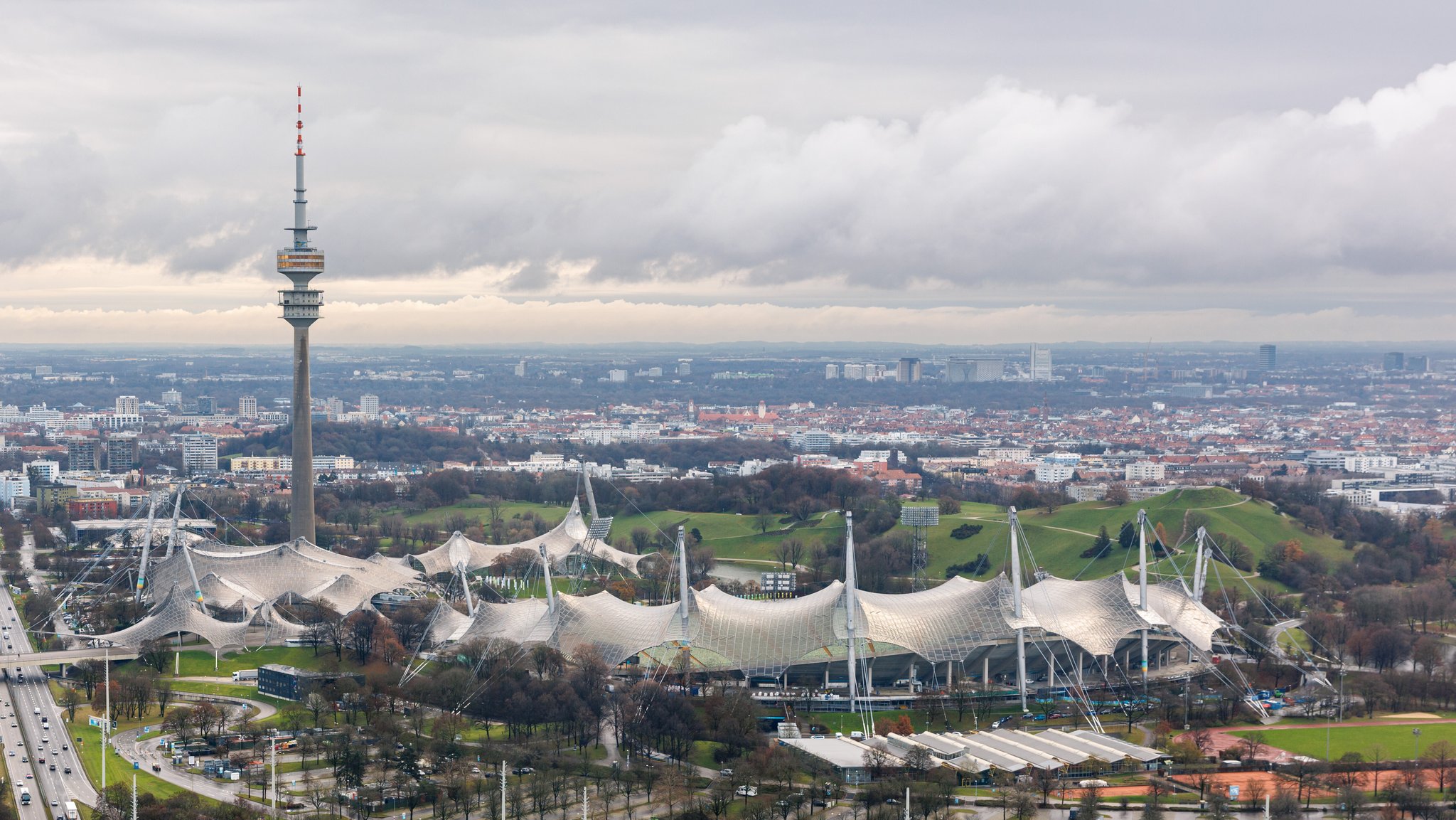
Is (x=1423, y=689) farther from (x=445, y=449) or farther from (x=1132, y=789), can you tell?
(x=445, y=449)

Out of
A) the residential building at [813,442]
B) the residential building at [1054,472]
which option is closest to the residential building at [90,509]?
Answer: the residential building at [1054,472]

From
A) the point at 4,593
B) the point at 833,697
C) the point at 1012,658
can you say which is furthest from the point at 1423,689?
the point at 4,593

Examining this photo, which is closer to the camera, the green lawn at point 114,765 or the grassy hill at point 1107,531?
the green lawn at point 114,765

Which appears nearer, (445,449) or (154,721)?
(154,721)

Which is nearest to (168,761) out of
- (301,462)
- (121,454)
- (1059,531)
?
(301,462)

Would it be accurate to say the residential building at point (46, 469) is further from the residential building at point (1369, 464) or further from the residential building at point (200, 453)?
the residential building at point (1369, 464)

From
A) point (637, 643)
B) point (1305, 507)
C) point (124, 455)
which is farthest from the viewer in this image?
point (124, 455)
